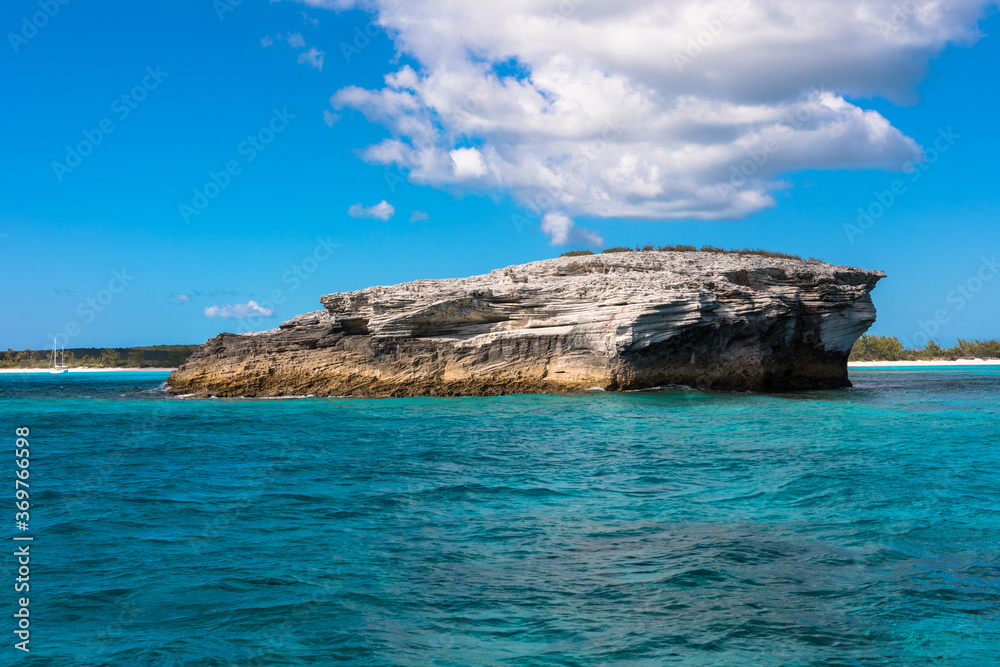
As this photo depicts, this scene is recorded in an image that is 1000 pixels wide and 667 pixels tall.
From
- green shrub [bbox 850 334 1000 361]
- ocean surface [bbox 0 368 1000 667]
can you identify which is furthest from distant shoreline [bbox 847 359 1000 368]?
ocean surface [bbox 0 368 1000 667]

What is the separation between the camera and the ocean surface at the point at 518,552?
4824 millimetres

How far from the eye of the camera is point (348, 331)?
1217 inches

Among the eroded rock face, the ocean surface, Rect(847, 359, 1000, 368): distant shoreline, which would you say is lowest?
the ocean surface

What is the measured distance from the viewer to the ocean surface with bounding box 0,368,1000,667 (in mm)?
4824

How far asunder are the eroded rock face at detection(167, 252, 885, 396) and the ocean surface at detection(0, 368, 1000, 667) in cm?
1221

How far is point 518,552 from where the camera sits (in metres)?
6.85

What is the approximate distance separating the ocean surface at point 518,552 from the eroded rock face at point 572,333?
481 inches

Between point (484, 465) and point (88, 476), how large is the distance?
22.6 feet

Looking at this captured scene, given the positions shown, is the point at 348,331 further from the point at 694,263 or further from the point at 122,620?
the point at 122,620

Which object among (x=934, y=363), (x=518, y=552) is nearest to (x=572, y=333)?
(x=518, y=552)

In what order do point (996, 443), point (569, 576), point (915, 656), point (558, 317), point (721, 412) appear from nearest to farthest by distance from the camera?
point (915, 656)
point (569, 576)
point (996, 443)
point (721, 412)
point (558, 317)

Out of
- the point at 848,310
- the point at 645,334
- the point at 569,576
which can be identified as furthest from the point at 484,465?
the point at 848,310

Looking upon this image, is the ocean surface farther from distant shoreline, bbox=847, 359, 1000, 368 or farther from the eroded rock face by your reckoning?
distant shoreline, bbox=847, 359, 1000, 368

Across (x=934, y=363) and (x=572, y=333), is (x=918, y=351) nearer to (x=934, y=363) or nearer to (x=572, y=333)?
(x=934, y=363)
